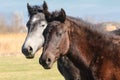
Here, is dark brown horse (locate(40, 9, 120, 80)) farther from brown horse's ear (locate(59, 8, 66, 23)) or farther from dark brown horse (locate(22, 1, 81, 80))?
dark brown horse (locate(22, 1, 81, 80))

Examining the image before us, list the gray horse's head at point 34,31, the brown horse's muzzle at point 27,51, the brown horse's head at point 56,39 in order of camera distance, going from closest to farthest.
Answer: the brown horse's head at point 56,39 → the brown horse's muzzle at point 27,51 → the gray horse's head at point 34,31

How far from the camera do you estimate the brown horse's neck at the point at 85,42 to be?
8477 millimetres

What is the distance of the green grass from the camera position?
21.9 m

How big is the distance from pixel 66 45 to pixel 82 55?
454mm

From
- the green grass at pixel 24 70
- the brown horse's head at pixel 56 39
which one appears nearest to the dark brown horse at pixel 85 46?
the brown horse's head at pixel 56 39

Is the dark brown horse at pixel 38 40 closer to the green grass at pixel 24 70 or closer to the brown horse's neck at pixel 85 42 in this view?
the brown horse's neck at pixel 85 42

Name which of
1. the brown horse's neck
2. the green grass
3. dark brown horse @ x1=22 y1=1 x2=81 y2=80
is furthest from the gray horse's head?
the green grass

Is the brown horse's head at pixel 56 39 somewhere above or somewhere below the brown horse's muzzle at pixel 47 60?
above

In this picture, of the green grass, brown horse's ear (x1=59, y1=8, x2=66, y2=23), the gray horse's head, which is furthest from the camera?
the green grass

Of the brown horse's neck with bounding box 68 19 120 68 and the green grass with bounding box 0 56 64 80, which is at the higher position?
the brown horse's neck with bounding box 68 19 120 68

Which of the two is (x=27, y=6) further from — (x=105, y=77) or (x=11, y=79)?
(x=11, y=79)

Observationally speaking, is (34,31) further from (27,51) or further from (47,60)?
(47,60)

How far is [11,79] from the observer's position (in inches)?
825

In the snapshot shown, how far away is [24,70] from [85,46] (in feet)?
60.1
